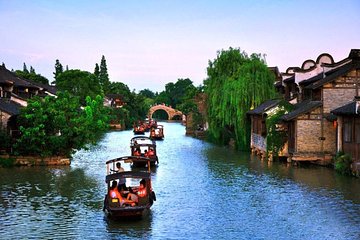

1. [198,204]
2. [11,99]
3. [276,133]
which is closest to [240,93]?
[276,133]

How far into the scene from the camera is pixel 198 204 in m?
22.9

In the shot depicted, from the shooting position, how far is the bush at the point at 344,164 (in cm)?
3039

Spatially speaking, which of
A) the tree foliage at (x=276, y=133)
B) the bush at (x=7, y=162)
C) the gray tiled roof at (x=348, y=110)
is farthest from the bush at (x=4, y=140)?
the gray tiled roof at (x=348, y=110)

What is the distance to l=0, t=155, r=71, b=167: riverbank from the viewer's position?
34.3m

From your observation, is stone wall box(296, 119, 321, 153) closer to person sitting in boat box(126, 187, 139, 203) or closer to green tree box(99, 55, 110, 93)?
person sitting in boat box(126, 187, 139, 203)

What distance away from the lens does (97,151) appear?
4944 centimetres

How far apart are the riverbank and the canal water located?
1.06 metres

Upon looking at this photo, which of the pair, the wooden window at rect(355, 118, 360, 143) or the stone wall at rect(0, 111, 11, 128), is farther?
the stone wall at rect(0, 111, 11, 128)

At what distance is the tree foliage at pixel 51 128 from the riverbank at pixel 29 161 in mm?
372

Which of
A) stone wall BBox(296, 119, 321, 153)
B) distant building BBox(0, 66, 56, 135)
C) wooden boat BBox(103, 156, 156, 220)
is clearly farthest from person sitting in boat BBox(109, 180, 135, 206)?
stone wall BBox(296, 119, 321, 153)

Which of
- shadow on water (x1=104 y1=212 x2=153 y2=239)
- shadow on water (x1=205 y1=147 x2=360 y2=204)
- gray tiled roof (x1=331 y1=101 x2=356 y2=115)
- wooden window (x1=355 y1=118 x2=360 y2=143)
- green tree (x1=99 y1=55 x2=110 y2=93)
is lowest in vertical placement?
shadow on water (x1=104 y1=212 x2=153 y2=239)

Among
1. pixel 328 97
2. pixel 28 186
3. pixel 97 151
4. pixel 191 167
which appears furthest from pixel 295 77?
pixel 28 186

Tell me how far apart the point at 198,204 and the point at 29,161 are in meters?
16.0

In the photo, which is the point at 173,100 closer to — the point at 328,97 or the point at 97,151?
the point at 97,151
